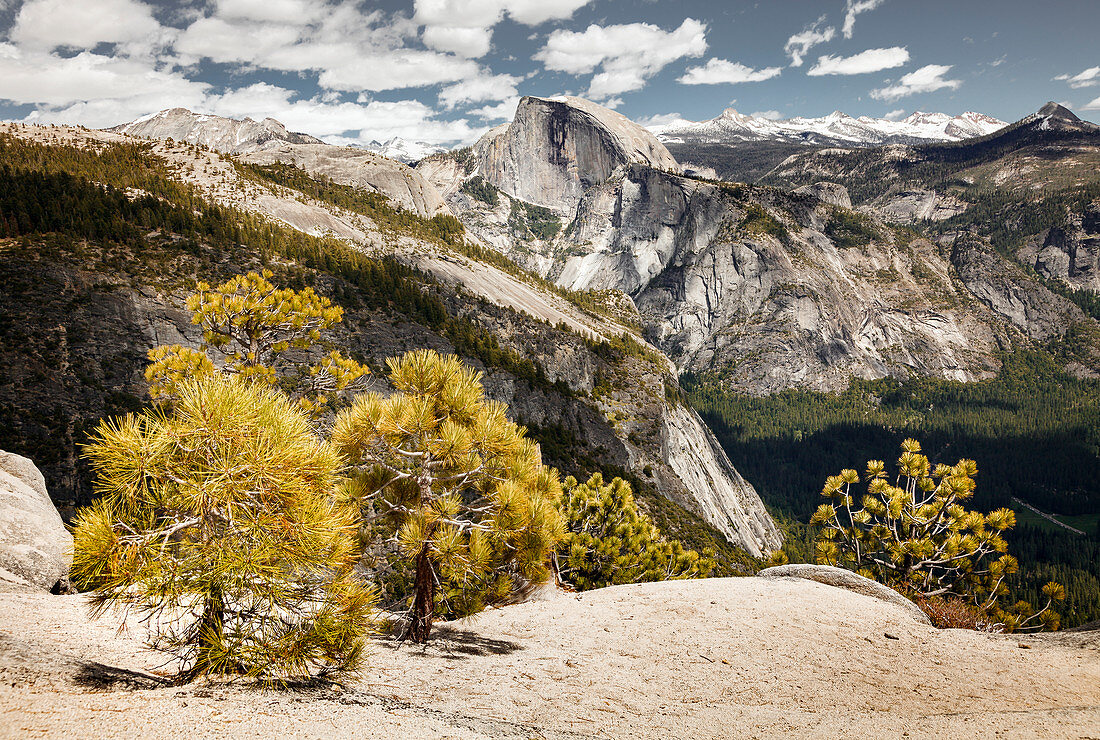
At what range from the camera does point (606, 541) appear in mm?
15953

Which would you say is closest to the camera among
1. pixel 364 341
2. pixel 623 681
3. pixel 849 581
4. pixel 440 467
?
pixel 623 681

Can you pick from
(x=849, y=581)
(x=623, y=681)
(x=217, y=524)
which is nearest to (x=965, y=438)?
(x=849, y=581)

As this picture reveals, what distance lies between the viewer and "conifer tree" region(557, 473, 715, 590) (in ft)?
51.8

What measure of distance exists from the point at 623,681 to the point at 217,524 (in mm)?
5748

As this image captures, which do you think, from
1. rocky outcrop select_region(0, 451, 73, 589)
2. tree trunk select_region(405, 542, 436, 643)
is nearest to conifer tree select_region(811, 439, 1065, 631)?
tree trunk select_region(405, 542, 436, 643)

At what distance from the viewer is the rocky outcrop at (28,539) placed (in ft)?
25.2

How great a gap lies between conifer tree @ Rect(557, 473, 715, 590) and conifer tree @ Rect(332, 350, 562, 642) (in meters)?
7.15

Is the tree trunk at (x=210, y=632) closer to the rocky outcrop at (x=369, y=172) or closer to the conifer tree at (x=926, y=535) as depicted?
the conifer tree at (x=926, y=535)

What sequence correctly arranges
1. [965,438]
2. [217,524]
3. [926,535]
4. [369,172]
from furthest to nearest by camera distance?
[965,438], [369,172], [926,535], [217,524]

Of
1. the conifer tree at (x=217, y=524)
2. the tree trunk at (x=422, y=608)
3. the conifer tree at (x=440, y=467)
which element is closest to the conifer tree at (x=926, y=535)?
the conifer tree at (x=440, y=467)

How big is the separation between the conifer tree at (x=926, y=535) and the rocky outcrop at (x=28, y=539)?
56.3ft

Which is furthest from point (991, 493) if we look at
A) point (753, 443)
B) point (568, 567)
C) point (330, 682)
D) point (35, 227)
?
point (35, 227)

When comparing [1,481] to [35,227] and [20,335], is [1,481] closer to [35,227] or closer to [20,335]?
[20,335]

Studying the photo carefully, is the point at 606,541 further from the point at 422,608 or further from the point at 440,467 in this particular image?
the point at 440,467
